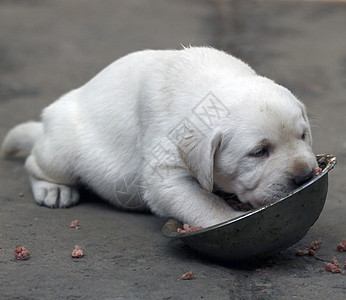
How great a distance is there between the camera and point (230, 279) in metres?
3.63

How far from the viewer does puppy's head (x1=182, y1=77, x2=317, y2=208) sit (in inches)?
147

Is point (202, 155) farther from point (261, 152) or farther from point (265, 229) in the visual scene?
point (265, 229)

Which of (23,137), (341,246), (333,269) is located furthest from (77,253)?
(23,137)

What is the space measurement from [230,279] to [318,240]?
916mm

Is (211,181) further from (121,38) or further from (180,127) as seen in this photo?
(121,38)

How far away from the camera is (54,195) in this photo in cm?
498

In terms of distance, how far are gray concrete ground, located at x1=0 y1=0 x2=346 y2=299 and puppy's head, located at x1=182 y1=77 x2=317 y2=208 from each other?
0.48 m

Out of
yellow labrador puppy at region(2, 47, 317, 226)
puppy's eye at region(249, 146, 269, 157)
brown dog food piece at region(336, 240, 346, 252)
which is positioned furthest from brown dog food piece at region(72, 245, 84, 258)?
brown dog food piece at region(336, 240, 346, 252)

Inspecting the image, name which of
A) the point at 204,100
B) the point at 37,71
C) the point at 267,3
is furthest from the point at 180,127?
the point at 267,3

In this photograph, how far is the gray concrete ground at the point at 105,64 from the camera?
139 inches

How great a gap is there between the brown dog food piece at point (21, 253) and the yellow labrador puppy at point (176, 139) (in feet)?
2.99

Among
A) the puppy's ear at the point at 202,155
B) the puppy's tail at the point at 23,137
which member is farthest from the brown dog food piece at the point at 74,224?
the puppy's tail at the point at 23,137

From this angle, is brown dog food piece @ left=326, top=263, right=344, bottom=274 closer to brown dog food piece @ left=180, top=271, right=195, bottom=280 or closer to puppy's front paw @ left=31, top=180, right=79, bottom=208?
brown dog food piece @ left=180, top=271, right=195, bottom=280

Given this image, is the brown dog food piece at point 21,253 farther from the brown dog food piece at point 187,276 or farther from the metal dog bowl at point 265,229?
the brown dog food piece at point 187,276
